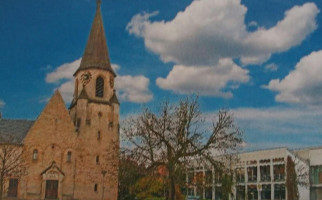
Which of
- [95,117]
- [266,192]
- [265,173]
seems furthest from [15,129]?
[266,192]

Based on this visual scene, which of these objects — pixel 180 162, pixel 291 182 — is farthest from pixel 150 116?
pixel 291 182

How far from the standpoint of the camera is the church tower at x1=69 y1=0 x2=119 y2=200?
6322 cm

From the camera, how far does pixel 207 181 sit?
36719 millimetres

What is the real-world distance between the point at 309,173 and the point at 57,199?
1645 inches

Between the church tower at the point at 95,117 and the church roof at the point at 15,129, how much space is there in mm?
7391

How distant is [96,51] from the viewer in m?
69.4

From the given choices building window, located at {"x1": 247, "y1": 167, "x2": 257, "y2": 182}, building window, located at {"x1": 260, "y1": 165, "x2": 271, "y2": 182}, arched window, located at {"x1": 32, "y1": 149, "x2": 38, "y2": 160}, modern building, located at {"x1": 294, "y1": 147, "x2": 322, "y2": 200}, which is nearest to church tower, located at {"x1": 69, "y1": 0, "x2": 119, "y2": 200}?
arched window, located at {"x1": 32, "y1": 149, "x2": 38, "y2": 160}

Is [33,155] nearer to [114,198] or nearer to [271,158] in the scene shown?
[114,198]

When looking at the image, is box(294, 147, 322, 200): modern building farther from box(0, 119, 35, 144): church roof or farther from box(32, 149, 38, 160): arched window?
box(0, 119, 35, 144): church roof

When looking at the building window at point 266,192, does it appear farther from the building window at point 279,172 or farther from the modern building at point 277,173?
the building window at point 279,172

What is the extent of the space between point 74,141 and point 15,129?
9.35 metres

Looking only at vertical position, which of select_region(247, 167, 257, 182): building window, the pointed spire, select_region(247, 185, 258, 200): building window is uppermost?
the pointed spire

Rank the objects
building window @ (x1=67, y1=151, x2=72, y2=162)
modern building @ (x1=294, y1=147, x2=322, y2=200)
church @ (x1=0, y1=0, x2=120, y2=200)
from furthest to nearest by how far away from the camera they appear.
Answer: modern building @ (x1=294, y1=147, x2=322, y2=200) → building window @ (x1=67, y1=151, x2=72, y2=162) → church @ (x1=0, y1=0, x2=120, y2=200)

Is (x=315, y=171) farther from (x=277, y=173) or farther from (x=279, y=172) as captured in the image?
(x=277, y=173)
